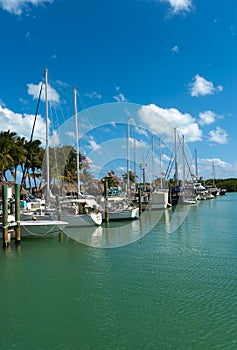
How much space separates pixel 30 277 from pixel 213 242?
45.5 feet

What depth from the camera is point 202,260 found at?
740 inches

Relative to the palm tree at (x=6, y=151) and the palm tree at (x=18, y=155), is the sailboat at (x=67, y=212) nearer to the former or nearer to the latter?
the palm tree at (x=6, y=151)

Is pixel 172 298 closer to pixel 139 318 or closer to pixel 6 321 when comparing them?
pixel 139 318

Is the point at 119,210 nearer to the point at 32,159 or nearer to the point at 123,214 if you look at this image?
the point at 123,214

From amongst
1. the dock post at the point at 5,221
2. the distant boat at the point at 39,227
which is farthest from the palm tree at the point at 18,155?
the dock post at the point at 5,221

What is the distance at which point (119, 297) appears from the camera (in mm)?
13070

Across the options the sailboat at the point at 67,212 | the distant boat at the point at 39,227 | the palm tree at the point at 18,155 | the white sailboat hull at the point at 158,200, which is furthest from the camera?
the white sailboat hull at the point at 158,200

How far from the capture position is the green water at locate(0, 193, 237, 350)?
981cm

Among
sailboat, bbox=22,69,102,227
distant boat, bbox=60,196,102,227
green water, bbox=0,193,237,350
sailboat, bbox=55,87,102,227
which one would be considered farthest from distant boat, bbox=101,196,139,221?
green water, bbox=0,193,237,350

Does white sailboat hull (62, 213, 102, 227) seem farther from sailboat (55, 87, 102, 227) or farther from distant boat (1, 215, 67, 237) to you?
distant boat (1, 215, 67, 237)

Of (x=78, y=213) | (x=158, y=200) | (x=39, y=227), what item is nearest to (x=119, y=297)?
(x=39, y=227)

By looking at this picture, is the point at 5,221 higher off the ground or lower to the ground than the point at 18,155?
lower

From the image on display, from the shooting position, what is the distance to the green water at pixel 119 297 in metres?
9.81

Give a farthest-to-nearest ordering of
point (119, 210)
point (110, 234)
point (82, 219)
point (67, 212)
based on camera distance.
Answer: point (119, 210)
point (67, 212)
point (82, 219)
point (110, 234)
